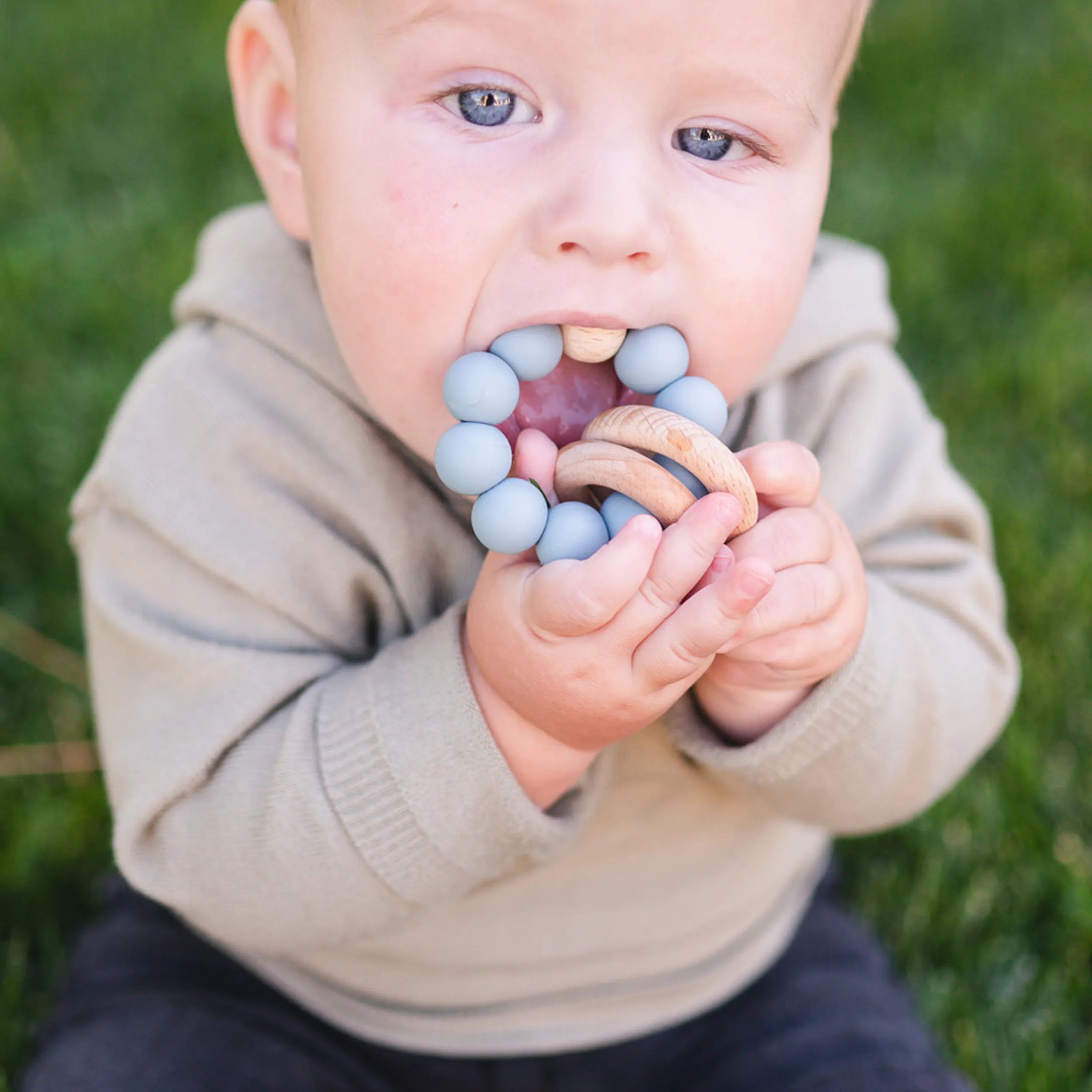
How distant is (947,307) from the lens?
2301mm

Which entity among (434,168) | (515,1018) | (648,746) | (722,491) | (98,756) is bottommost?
Answer: (98,756)

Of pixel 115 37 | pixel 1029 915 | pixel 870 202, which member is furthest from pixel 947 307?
pixel 115 37

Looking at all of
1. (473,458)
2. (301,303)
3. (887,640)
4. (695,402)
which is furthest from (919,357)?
(473,458)

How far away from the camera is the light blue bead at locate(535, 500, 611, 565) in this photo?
861 millimetres

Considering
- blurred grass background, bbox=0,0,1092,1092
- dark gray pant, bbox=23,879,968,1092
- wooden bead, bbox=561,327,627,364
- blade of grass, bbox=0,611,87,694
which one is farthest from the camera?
blade of grass, bbox=0,611,87,694

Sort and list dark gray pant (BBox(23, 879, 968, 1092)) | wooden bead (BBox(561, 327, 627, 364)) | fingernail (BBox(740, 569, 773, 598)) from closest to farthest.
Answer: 1. fingernail (BBox(740, 569, 773, 598))
2. wooden bead (BBox(561, 327, 627, 364))
3. dark gray pant (BBox(23, 879, 968, 1092))

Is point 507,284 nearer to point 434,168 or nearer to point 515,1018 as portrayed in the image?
point 434,168

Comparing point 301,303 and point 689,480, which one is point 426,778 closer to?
point 689,480

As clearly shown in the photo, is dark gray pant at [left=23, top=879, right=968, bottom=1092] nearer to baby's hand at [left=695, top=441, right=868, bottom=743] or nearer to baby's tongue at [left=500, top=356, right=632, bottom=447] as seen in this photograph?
baby's hand at [left=695, top=441, right=868, bottom=743]

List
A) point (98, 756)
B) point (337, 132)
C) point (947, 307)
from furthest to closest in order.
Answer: point (947, 307) < point (98, 756) < point (337, 132)

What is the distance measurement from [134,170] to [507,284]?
1.97m

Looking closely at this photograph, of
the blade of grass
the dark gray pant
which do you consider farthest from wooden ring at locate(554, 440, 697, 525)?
the blade of grass

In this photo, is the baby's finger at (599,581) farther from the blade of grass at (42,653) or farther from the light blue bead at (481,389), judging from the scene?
the blade of grass at (42,653)

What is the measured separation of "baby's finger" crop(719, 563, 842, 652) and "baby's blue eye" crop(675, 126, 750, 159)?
0.29 m
